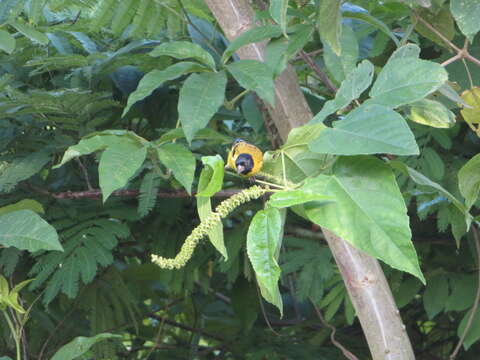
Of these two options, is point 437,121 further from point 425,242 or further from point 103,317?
point 103,317

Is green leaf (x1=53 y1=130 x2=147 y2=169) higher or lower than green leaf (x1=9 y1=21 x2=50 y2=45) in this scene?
lower

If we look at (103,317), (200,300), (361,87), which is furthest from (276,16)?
(200,300)

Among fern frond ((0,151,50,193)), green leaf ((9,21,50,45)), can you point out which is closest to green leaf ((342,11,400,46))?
green leaf ((9,21,50,45))

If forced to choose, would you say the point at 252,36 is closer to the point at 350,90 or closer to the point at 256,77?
the point at 256,77

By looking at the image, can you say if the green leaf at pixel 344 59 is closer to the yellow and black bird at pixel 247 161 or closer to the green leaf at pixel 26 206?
the yellow and black bird at pixel 247 161

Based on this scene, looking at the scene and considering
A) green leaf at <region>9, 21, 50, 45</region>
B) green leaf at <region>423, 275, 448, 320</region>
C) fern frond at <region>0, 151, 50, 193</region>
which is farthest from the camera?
green leaf at <region>423, 275, 448, 320</region>

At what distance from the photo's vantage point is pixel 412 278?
4.04 feet

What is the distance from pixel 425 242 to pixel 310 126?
0.74 metres

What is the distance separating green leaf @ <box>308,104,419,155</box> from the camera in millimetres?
514

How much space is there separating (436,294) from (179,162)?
25.6 inches

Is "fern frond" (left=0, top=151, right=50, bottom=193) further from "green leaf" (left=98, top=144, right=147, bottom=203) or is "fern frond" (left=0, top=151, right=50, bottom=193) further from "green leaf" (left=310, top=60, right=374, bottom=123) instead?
"green leaf" (left=310, top=60, right=374, bottom=123)

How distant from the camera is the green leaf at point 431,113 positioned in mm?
660

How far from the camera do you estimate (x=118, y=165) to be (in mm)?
728

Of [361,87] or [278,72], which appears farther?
[278,72]
